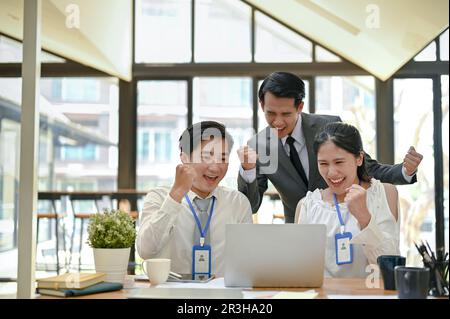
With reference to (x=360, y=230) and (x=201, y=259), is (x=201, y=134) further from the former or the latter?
(x=360, y=230)

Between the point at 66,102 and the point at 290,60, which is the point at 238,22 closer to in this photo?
the point at 290,60

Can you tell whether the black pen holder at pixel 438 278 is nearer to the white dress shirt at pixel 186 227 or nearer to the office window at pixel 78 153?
the white dress shirt at pixel 186 227

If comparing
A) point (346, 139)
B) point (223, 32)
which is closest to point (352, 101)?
point (223, 32)

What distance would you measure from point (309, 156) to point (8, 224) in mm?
2737

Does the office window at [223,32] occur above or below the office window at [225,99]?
above

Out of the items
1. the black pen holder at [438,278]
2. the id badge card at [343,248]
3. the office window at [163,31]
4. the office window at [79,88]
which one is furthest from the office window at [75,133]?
the black pen holder at [438,278]

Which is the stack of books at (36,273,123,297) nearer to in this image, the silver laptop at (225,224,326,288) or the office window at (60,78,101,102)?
the silver laptop at (225,224,326,288)

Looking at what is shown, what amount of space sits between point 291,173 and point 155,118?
3.53 metres

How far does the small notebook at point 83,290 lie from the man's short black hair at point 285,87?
1438 millimetres

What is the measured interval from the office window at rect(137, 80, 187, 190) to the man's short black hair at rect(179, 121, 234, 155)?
→ 3.28 meters

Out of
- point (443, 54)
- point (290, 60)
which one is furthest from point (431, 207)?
point (290, 60)

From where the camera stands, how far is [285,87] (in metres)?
2.67

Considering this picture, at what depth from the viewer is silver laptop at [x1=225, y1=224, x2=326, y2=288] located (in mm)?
1475

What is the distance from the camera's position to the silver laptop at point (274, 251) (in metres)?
1.47
